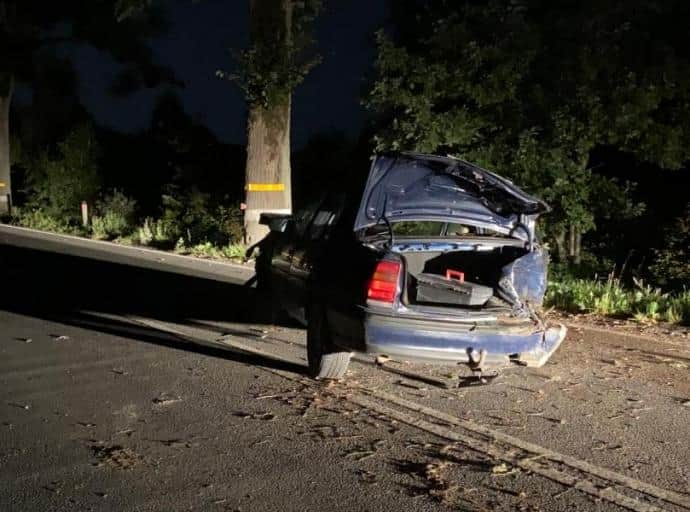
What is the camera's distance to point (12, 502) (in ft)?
13.9

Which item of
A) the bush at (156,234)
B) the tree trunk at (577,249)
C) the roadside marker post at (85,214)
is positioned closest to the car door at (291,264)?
the tree trunk at (577,249)

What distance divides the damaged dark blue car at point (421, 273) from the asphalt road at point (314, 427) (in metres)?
0.46

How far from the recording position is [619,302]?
31.9 ft

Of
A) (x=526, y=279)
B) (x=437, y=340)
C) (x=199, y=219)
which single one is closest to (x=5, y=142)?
(x=199, y=219)

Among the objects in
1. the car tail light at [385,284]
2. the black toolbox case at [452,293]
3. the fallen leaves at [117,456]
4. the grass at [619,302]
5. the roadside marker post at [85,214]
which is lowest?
the fallen leaves at [117,456]

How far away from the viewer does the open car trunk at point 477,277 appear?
6.11 meters

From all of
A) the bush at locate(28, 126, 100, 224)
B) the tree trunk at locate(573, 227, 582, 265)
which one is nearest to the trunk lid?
the tree trunk at locate(573, 227, 582, 265)

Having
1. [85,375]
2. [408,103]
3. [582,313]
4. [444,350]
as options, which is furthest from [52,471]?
[408,103]

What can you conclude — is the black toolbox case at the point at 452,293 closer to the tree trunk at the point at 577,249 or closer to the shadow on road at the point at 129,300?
the shadow on road at the point at 129,300

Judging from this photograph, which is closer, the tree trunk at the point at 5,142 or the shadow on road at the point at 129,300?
the shadow on road at the point at 129,300

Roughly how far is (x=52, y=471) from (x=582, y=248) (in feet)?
42.3

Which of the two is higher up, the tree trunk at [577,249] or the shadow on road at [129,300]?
the tree trunk at [577,249]

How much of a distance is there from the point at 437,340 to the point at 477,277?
1.53m

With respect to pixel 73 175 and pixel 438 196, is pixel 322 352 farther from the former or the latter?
pixel 73 175
